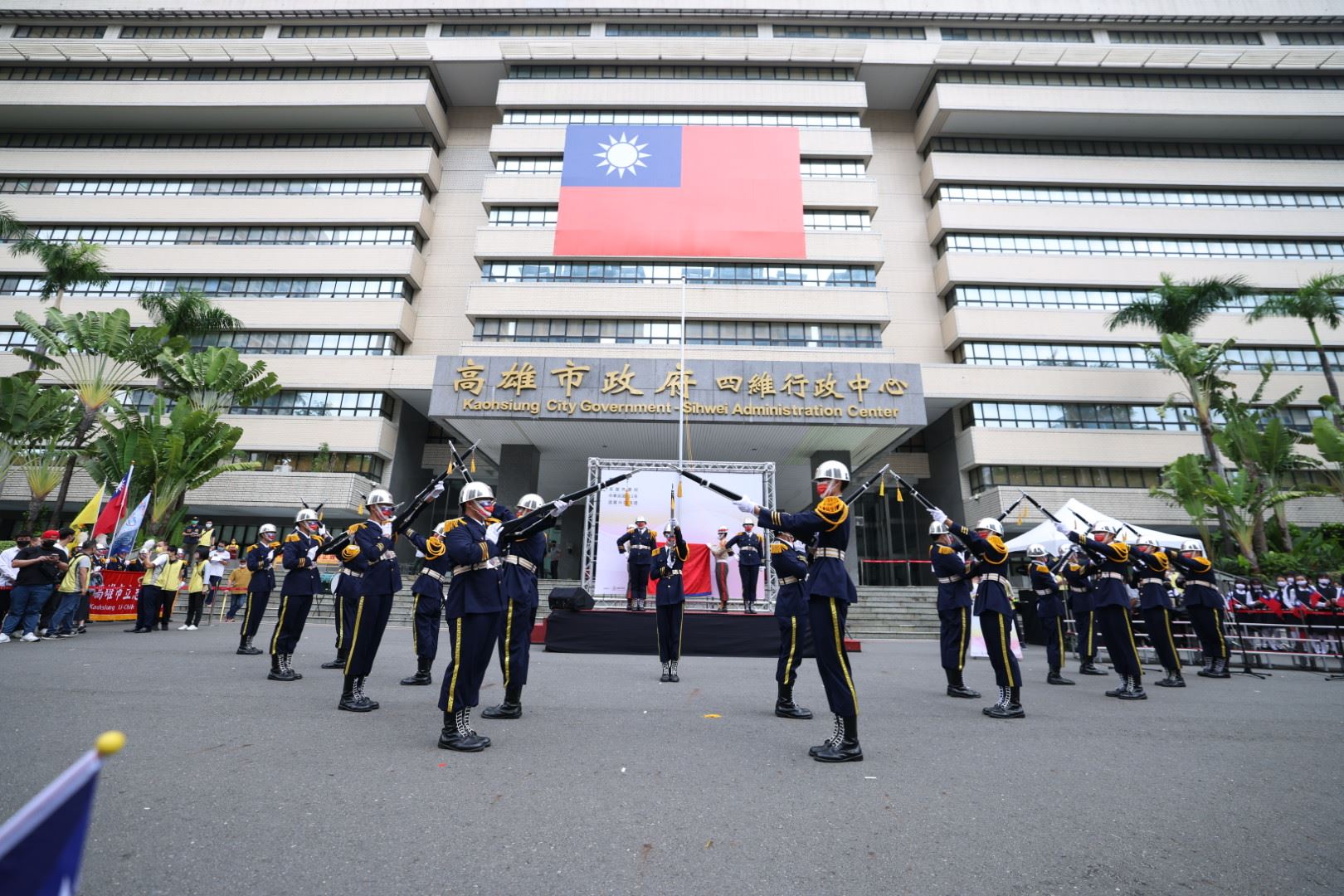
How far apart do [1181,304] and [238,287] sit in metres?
44.7

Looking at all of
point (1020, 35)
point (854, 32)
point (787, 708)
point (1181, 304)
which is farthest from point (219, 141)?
point (1181, 304)

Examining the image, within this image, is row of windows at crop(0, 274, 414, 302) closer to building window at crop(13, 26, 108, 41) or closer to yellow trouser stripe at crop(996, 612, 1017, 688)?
building window at crop(13, 26, 108, 41)

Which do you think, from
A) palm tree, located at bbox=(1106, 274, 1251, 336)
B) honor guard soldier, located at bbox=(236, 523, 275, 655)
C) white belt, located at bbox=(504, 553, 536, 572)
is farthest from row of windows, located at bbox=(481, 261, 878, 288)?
white belt, located at bbox=(504, 553, 536, 572)

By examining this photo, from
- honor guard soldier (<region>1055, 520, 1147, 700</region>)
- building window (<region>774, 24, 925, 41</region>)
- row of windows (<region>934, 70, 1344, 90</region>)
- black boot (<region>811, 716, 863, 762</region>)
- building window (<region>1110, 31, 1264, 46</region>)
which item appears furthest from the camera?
building window (<region>774, 24, 925, 41</region>)

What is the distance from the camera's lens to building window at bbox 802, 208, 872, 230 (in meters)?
31.0

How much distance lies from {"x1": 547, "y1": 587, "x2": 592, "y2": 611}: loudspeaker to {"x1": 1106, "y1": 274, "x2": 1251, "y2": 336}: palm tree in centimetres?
2635

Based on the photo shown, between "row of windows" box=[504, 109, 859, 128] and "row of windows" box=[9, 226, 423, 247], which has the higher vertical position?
"row of windows" box=[504, 109, 859, 128]

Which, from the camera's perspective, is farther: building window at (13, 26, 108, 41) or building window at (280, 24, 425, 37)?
building window at (13, 26, 108, 41)

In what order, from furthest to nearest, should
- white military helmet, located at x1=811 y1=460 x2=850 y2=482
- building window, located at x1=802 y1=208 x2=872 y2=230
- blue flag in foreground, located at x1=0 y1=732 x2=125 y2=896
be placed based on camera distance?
building window, located at x1=802 y1=208 x2=872 y2=230
white military helmet, located at x1=811 y1=460 x2=850 y2=482
blue flag in foreground, located at x1=0 y1=732 x2=125 y2=896

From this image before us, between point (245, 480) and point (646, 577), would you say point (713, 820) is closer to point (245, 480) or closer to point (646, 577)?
point (646, 577)

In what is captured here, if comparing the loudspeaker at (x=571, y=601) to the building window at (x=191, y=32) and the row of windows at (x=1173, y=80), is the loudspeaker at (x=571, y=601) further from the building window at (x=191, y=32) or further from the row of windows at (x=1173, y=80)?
the building window at (x=191, y=32)

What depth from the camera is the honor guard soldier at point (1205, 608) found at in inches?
400

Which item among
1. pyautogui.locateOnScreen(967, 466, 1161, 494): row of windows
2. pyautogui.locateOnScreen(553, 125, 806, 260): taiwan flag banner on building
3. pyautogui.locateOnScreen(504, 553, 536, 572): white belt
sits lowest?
pyautogui.locateOnScreen(504, 553, 536, 572): white belt

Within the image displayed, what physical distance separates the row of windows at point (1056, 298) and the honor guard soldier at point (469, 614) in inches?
1223
